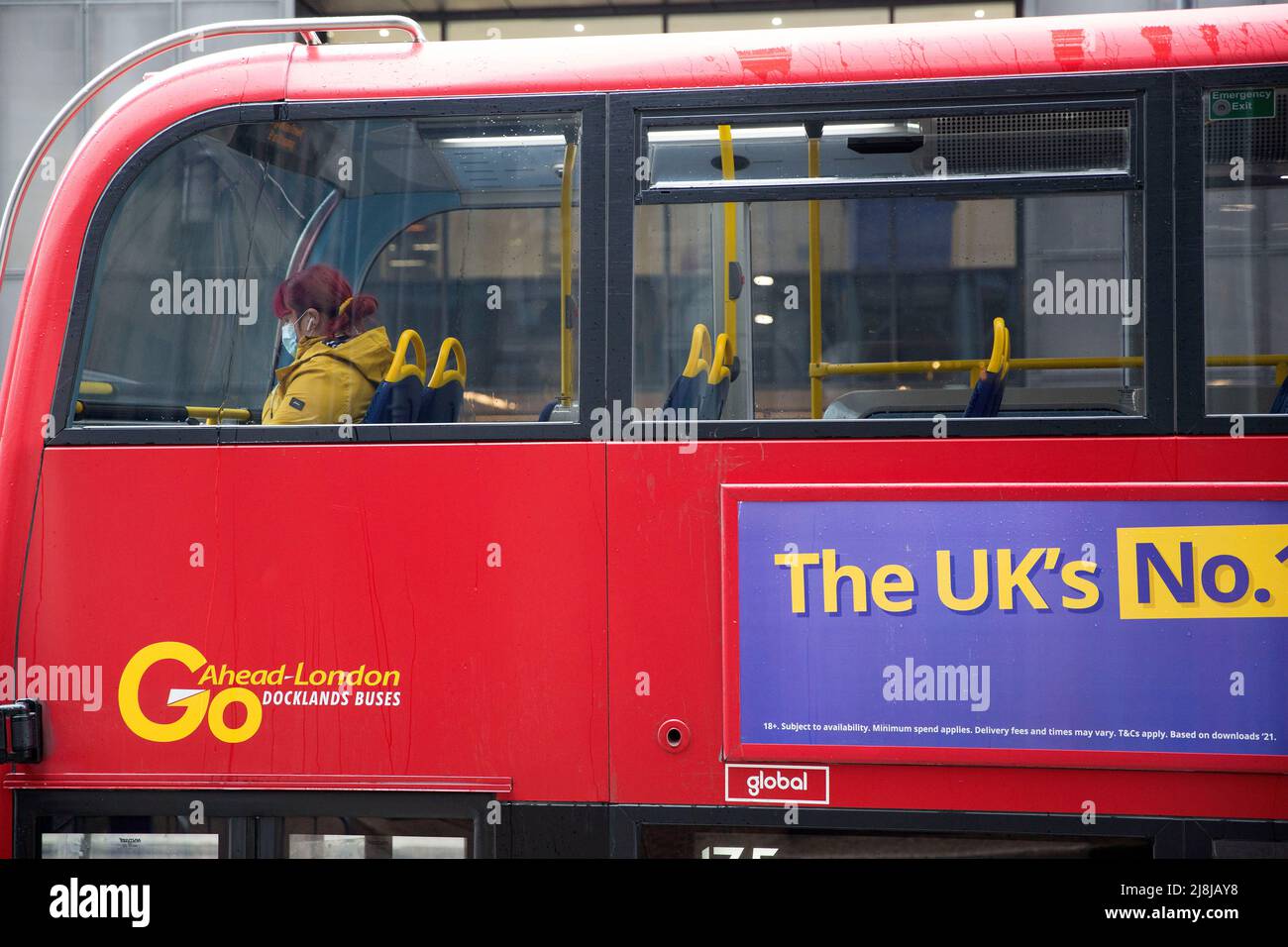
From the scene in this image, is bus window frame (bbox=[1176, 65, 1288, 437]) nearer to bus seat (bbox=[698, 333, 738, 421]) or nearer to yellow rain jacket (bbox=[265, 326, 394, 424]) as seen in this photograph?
bus seat (bbox=[698, 333, 738, 421])

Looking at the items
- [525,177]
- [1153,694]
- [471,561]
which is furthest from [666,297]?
[1153,694]

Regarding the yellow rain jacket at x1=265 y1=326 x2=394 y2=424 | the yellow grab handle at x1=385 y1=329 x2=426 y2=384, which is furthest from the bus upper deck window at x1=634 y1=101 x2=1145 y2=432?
the yellow rain jacket at x1=265 y1=326 x2=394 y2=424

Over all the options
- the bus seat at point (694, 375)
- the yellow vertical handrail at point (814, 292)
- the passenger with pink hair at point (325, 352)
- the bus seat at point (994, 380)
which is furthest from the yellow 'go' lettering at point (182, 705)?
the bus seat at point (994, 380)

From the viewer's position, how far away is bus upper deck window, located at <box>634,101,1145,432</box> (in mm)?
3070

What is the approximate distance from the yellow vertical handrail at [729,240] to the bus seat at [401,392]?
964 mm

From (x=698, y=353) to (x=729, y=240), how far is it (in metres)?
0.35

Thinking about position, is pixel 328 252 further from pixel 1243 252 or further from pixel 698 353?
pixel 1243 252

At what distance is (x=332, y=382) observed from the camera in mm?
3334

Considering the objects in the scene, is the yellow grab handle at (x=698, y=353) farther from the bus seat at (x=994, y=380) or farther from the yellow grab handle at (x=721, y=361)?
the bus seat at (x=994, y=380)

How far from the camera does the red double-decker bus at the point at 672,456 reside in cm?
297

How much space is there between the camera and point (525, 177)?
3.31 meters

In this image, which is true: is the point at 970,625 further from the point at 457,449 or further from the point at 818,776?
the point at 457,449

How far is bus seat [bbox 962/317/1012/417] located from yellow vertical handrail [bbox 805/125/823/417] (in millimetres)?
443
